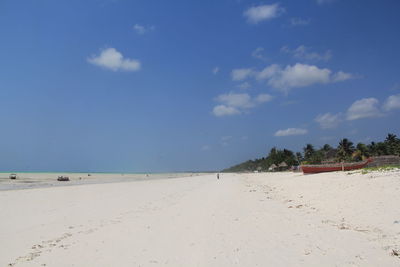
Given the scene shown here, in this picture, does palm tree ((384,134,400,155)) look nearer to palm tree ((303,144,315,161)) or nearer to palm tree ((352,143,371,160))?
palm tree ((352,143,371,160))

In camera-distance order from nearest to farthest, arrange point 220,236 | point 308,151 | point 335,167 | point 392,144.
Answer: point 220,236
point 335,167
point 392,144
point 308,151

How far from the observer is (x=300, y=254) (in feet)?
23.6

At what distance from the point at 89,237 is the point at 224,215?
5.92 metres

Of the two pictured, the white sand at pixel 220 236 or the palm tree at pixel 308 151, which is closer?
the white sand at pixel 220 236

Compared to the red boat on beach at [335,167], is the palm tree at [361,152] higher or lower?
higher

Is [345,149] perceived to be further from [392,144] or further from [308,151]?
[308,151]

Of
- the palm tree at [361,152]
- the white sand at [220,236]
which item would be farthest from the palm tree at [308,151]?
the white sand at [220,236]

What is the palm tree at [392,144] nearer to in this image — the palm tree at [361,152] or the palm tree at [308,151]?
the palm tree at [361,152]

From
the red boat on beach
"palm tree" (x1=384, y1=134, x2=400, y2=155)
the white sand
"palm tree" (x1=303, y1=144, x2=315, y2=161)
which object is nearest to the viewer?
the white sand

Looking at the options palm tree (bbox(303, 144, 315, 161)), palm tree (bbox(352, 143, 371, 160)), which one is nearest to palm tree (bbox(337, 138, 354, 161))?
palm tree (bbox(352, 143, 371, 160))

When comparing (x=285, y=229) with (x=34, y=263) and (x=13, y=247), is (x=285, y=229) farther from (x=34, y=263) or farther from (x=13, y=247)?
(x=13, y=247)

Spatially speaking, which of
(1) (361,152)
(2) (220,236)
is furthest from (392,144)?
(2) (220,236)

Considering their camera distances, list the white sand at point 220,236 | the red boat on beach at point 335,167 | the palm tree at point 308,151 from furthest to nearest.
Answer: the palm tree at point 308,151 < the red boat on beach at point 335,167 < the white sand at point 220,236

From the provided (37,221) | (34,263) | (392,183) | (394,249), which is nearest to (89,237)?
(34,263)
